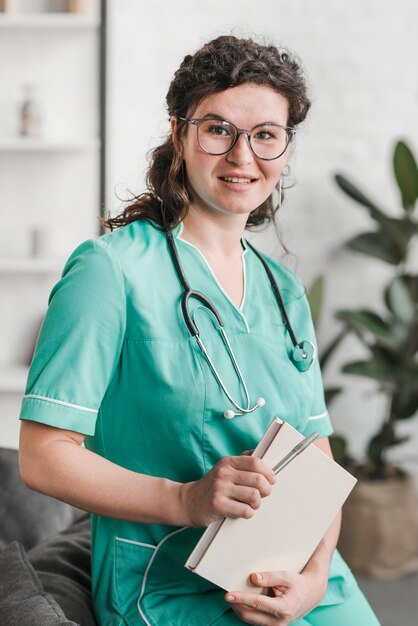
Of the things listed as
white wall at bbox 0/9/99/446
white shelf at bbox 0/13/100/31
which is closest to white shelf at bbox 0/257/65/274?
white wall at bbox 0/9/99/446

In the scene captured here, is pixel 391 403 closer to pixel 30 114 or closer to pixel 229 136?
pixel 30 114

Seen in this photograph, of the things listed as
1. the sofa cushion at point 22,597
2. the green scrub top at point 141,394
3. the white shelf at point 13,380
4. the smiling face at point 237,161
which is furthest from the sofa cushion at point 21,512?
the white shelf at point 13,380

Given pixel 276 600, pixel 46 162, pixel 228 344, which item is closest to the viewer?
pixel 276 600

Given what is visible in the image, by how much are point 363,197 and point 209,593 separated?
2417 millimetres

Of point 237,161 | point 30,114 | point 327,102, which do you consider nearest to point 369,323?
point 327,102

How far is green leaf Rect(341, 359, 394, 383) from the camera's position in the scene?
3297mm

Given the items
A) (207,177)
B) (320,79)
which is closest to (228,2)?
(320,79)

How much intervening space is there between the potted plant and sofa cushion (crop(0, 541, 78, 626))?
6.77 feet

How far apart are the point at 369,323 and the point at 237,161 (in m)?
2.10

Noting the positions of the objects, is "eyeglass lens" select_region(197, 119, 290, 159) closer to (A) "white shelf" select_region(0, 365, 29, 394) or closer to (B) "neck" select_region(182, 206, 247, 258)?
(B) "neck" select_region(182, 206, 247, 258)

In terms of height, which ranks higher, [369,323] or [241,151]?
[241,151]

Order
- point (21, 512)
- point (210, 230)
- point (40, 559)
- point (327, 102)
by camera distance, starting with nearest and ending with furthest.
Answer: point (210, 230) < point (40, 559) < point (21, 512) < point (327, 102)

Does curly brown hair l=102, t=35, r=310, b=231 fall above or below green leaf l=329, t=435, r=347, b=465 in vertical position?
above

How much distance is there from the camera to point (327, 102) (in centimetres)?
379
